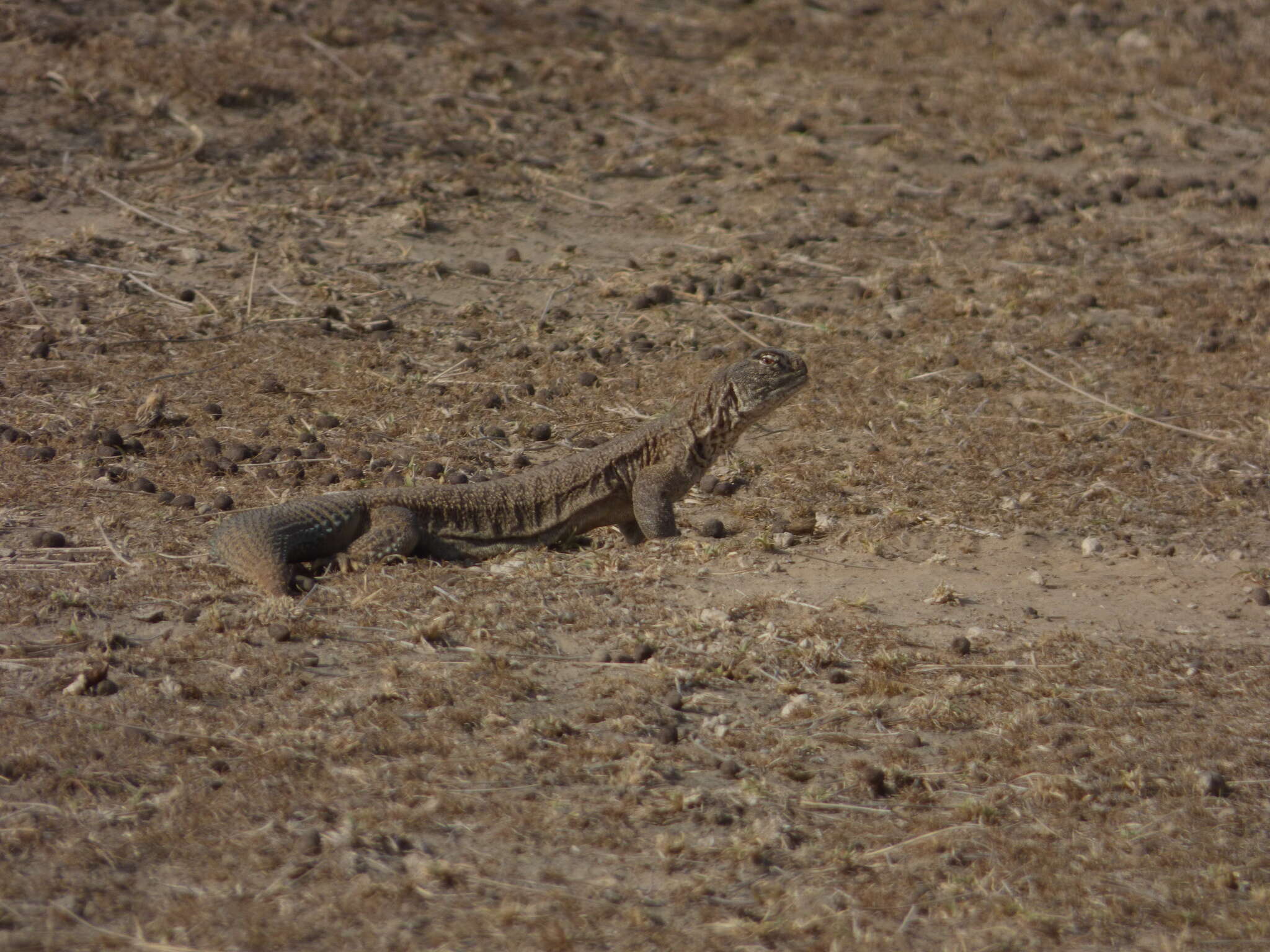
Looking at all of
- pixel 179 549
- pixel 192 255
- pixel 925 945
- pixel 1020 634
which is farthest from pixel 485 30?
pixel 925 945

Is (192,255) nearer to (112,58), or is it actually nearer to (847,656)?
(112,58)

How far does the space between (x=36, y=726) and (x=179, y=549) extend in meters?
1.80

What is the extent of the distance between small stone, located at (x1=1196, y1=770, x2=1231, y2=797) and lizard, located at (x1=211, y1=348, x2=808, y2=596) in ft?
11.1

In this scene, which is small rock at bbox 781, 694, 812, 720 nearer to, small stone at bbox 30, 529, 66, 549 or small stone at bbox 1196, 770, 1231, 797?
small stone at bbox 1196, 770, 1231, 797

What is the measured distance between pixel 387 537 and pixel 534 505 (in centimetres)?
101

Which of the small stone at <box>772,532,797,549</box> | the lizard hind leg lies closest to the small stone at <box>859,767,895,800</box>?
the small stone at <box>772,532,797,549</box>

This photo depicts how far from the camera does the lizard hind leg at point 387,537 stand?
7.33 metres

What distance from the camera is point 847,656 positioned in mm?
6613

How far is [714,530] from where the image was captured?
821cm

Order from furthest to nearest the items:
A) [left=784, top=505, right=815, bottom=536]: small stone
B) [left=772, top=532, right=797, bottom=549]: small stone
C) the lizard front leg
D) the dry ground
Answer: [left=784, top=505, right=815, bottom=536]: small stone < the lizard front leg < [left=772, top=532, right=797, bottom=549]: small stone < the dry ground

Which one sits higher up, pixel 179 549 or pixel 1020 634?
pixel 1020 634

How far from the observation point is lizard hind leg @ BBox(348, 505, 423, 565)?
7328 millimetres

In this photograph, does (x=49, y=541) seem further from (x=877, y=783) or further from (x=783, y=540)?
(x=877, y=783)

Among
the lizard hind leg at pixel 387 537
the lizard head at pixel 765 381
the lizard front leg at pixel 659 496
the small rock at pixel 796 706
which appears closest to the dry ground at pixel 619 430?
the small rock at pixel 796 706
